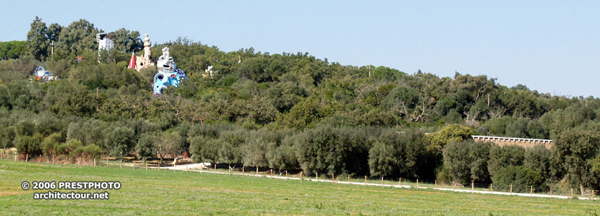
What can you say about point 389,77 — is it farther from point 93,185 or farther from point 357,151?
point 93,185

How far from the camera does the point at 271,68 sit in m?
141

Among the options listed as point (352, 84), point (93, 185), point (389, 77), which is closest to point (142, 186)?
point (93, 185)

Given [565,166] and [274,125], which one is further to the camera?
[274,125]

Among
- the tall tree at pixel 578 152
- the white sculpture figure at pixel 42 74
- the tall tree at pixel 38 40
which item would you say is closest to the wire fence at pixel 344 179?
the tall tree at pixel 578 152

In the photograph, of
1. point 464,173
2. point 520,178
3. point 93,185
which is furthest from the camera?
point 464,173

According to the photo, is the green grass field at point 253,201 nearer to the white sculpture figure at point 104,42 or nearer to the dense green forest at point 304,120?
the dense green forest at point 304,120

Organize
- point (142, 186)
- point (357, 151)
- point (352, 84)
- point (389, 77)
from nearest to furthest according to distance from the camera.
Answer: point (142, 186) < point (357, 151) < point (352, 84) < point (389, 77)

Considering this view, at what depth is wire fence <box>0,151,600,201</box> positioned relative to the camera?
50.1 metres

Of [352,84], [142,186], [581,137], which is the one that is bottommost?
[142,186]

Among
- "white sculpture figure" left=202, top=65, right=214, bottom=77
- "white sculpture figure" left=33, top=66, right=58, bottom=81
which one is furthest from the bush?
"white sculpture figure" left=33, top=66, right=58, bottom=81

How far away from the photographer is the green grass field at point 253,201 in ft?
92.3

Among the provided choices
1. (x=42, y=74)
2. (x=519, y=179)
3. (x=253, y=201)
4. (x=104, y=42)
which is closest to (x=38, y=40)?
(x=104, y=42)

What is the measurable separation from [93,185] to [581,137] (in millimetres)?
35923

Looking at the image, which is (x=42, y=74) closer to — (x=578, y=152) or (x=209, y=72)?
(x=209, y=72)
